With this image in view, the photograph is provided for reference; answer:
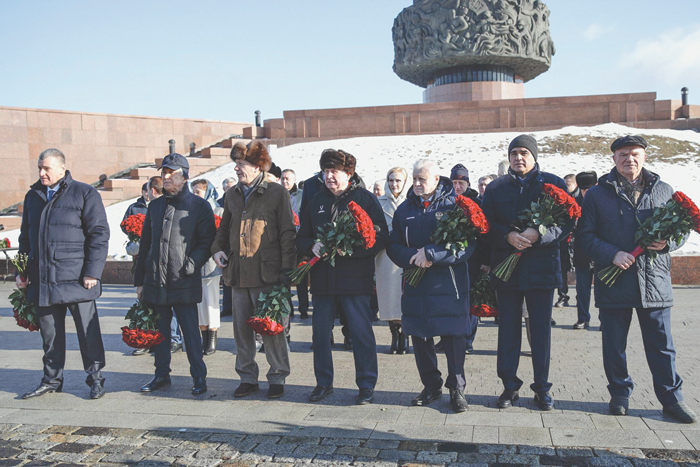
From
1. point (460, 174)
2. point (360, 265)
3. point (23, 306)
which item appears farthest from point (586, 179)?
point (23, 306)

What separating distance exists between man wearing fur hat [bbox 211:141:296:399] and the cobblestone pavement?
286 millimetres

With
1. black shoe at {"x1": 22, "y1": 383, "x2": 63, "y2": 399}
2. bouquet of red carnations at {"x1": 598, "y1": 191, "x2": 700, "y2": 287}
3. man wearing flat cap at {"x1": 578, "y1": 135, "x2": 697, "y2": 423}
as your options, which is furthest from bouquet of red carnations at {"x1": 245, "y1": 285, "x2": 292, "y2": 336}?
bouquet of red carnations at {"x1": 598, "y1": 191, "x2": 700, "y2": 287}

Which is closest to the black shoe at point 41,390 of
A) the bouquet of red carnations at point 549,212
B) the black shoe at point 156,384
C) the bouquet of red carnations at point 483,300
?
the black shoe at point 156,384

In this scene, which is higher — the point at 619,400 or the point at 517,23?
the point at 517,23

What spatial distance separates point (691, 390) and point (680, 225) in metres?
1.59

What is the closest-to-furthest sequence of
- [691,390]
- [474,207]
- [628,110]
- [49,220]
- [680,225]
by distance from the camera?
[680,225] → [474,207] → [691,390] → [49,220] → [628,110]

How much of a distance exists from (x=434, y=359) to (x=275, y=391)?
53.6 inches

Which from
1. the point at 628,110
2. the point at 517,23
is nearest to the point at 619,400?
the point at 628,110

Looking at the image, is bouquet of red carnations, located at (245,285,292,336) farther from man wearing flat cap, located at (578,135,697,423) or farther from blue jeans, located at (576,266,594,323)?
blue jeans, located at (576,266,594,323)

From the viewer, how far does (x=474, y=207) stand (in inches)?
201

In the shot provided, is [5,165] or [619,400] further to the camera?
[5,165]

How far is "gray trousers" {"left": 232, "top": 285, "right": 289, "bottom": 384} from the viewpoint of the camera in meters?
5.80

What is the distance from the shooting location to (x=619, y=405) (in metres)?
4.93

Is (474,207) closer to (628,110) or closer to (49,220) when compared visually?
(49,220)
